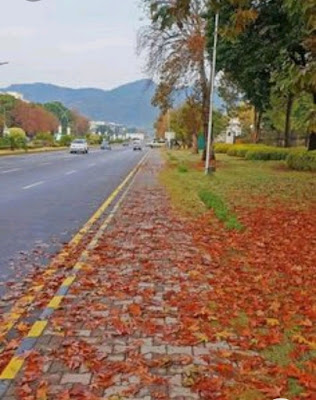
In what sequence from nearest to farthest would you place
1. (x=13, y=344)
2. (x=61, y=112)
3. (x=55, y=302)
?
(x=13, y=344) < (x=55, y=302) < (x=61, y=112)

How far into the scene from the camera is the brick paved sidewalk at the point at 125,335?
14.4 feet

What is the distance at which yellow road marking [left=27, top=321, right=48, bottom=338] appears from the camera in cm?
549

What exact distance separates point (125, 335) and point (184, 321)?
2.24 feet

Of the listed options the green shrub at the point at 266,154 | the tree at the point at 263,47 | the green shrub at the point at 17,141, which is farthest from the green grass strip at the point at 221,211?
the green shrub at the point at 17,141

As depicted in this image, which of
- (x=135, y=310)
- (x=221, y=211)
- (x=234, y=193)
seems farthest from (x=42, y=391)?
(x=234, y=193)

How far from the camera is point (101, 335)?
5508 millimetres

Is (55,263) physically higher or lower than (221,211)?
higher

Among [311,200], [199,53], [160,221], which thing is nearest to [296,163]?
[199,53]

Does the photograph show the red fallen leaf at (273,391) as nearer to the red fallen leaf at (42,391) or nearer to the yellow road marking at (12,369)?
the red fallen leaf at (42,391)

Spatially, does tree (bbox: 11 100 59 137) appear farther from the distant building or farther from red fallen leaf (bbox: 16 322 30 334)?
red fallen leaf (bbox: 16 322 30 334)

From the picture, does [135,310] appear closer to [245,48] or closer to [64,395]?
[64,395]

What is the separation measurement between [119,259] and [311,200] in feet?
31.3

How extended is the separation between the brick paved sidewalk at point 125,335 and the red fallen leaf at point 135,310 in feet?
0.04

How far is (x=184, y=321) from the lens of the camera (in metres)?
5.90
